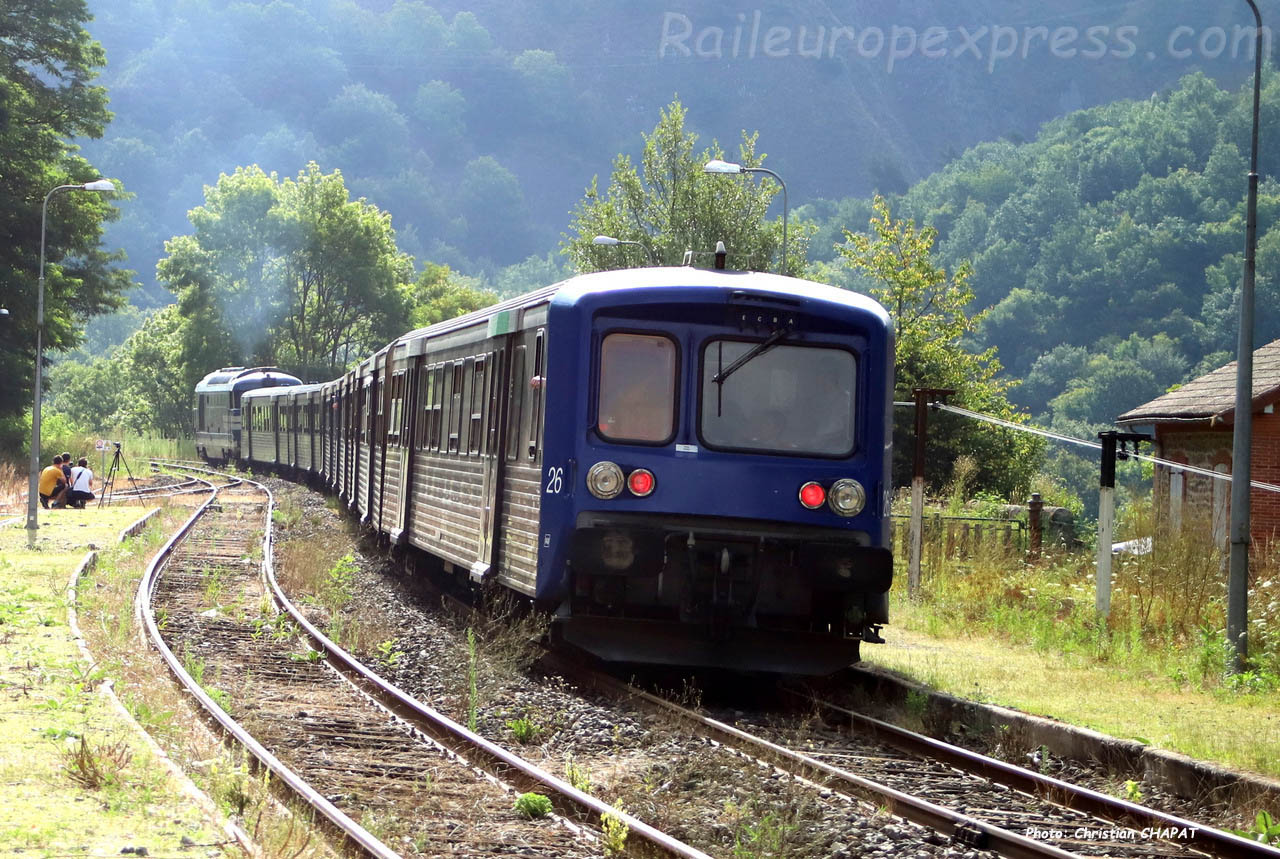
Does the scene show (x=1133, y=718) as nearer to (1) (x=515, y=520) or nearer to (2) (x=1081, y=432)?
(1) (x=515, y=520)

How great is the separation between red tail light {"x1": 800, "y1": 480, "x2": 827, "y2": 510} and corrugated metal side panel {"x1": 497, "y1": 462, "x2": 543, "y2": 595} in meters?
1.86

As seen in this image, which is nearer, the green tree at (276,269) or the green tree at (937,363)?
the green tree at (937,363)

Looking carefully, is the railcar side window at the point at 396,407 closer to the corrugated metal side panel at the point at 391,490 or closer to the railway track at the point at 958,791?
the corrugated metal side panel at the point at 391,490

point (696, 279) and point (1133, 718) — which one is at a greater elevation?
point (696, 279)

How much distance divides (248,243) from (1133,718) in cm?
7457

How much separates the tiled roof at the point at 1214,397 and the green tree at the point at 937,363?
4157 mm

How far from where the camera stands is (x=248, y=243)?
261 feet

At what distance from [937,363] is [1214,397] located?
8156 mm

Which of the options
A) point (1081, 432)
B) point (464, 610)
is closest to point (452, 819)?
point (464, 610)

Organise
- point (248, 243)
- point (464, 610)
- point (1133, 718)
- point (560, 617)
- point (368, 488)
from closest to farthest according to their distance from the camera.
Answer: point (1133, 718) → point (560, 617) → point (464, 610) → point (368, 488) → point (248, 243)

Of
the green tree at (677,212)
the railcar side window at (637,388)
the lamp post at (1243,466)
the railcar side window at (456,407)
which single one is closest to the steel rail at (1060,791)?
the railcar side window at (637,388)

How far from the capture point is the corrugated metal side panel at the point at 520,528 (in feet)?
36.2

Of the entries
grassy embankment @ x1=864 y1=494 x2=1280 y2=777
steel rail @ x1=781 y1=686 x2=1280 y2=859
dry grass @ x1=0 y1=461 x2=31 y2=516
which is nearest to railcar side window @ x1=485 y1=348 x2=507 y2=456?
grassy embankment @ x1=864 y1=494 x2=1280 y2=777

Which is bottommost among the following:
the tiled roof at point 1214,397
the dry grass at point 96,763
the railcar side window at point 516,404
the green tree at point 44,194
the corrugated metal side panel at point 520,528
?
the dry grass at point 96,763
